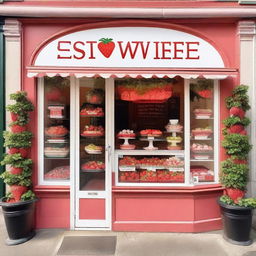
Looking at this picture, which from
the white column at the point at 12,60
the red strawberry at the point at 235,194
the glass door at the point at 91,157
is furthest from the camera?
the glass door at the point at 91,157

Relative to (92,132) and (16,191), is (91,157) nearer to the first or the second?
(92,132)

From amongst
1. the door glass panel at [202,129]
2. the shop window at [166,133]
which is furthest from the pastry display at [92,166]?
the door glass panel at [202,129]

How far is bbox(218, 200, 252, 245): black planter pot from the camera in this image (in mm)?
3945

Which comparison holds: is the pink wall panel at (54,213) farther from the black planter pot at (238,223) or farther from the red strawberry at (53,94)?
the black planter pot at (238,223)

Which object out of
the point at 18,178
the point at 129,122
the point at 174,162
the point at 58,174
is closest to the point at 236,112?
the point at 174,162

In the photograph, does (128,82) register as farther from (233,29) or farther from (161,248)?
(161,248)

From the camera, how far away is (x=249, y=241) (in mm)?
4043

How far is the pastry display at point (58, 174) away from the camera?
468 cm

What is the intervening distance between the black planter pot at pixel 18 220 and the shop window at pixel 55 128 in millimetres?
673

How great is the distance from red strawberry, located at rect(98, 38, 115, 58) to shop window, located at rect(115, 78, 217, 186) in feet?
1.71

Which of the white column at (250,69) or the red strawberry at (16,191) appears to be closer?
the red strawberry at (16,191)

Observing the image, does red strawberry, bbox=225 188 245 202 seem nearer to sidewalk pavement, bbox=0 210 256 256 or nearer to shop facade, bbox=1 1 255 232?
shop facade, bbox=1 1 255 232

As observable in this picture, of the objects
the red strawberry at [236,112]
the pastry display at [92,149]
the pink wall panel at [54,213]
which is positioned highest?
the red strawberry at [236,112]

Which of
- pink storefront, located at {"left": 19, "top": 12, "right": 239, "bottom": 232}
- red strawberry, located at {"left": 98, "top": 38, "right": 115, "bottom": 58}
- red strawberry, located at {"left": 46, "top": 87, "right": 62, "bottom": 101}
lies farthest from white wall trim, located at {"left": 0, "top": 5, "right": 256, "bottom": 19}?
red strawberry, located at {"left": 46, "top": 87, "right": 62, "bottom": 101}
